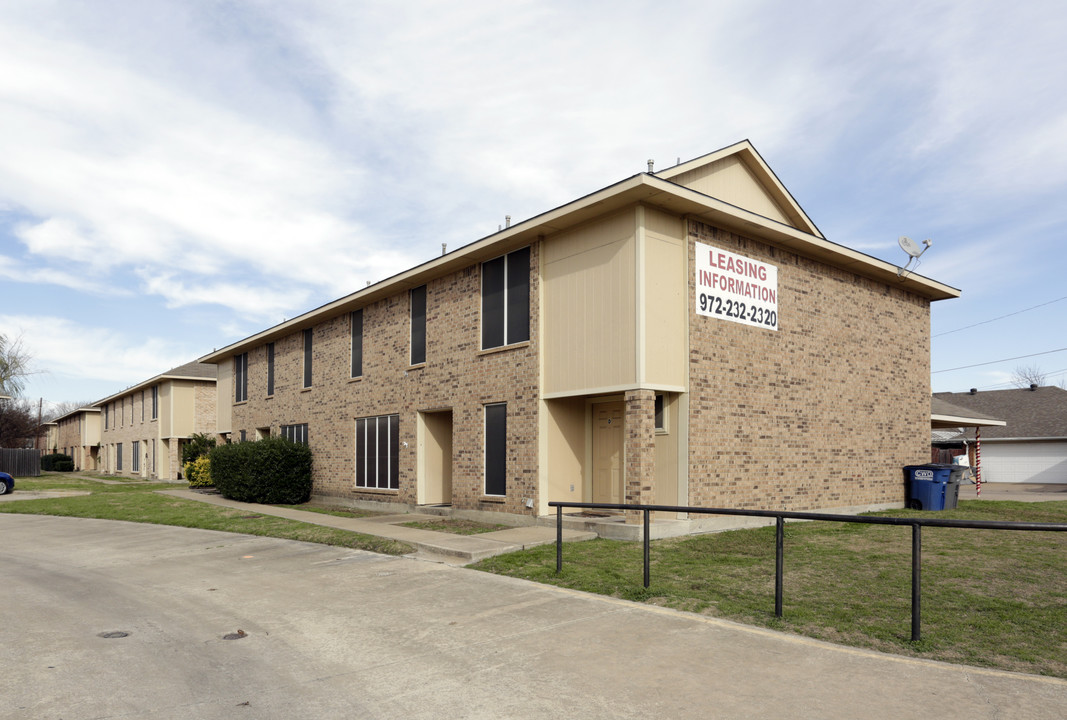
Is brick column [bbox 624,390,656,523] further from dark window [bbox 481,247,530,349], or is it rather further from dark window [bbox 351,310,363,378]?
dark window [bbox 351,310,363,378]

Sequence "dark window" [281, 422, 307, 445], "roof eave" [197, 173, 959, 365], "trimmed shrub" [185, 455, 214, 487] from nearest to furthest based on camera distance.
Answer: "roof eave" [197, 173, 959, 365], "dark window" [281, 422, 307, 445], "trimmed shrub" [185, 455, 214, 487]

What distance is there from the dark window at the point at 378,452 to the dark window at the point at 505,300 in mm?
4617

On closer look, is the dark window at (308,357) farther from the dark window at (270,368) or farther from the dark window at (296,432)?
the dark window at (270,368)

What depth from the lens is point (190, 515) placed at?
17.3m

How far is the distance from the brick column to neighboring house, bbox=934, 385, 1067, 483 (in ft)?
94.2

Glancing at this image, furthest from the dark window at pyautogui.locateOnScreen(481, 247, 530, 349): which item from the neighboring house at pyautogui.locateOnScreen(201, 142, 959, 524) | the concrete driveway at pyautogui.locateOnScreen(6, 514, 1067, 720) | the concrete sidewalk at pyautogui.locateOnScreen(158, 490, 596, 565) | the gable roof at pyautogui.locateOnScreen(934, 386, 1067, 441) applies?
the gable roof at pyautogui.locateOnScreen(934, 386, 1067, 441)

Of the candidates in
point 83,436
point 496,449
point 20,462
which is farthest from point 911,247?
point 83,436

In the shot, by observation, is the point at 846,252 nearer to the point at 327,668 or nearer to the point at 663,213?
the point at 663,213

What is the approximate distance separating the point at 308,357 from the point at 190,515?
7880mm

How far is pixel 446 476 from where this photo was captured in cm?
1845

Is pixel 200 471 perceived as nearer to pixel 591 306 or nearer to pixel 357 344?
pixel 357 344

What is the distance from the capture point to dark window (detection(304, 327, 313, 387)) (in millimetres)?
24047

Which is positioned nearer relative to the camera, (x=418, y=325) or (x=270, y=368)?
(x=418, y=325)

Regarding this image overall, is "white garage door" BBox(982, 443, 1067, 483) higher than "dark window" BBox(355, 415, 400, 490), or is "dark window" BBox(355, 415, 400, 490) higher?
"dark window" BBox(355, 415, 400, 490)
